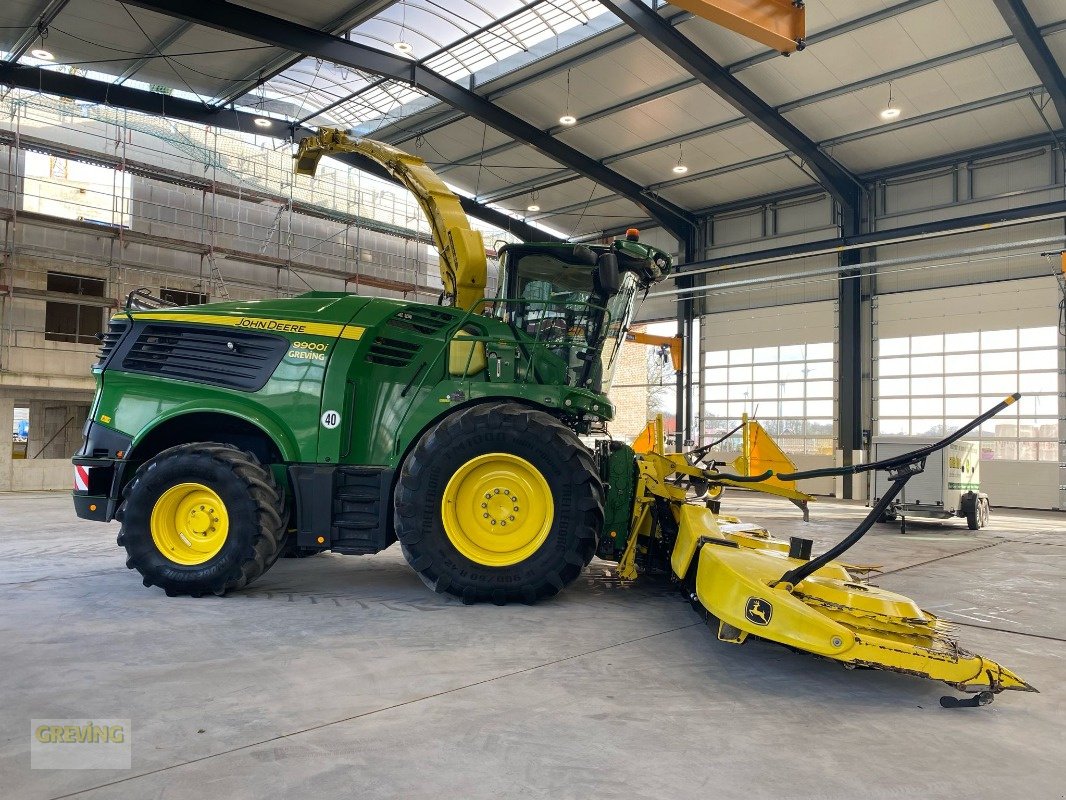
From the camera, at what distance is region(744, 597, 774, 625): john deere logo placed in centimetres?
360

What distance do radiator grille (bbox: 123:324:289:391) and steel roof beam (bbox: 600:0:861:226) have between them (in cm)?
960

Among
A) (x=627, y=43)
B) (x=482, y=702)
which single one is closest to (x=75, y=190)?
(x=627, y=43)

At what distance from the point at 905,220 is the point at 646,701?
1932 centimetres

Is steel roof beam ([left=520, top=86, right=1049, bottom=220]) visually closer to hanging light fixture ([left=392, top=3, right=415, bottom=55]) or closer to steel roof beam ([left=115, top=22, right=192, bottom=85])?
hanging light fixture ([left=392, top=3, right=415, bottom=55])

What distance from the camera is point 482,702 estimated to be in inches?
127

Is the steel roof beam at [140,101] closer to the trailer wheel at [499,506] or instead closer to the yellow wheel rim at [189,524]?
the yellow wheel rim at [189,524]

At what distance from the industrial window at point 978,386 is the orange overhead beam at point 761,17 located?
10.4 m

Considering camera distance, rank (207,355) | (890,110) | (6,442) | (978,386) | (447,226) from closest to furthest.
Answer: (207,355) < (447,226) < (890,110) < (6,442) < (978,386)

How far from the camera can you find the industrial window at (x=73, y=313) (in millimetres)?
16625

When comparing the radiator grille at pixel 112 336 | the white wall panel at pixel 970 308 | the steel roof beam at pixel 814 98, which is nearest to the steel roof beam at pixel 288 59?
the steel roof beam at pixel 814 98

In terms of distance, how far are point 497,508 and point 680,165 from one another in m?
15.9

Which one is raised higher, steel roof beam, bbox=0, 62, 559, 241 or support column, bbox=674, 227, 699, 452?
steel roof beam, bbox=0, 62, 559, 241

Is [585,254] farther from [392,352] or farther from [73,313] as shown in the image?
[73,313]

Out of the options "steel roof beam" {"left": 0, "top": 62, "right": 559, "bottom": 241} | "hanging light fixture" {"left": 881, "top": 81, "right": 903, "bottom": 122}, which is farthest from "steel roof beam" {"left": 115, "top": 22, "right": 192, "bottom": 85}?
"hanging light fixture" {"left": 881, "top": 81, "right": 903, "bottom": 122}
